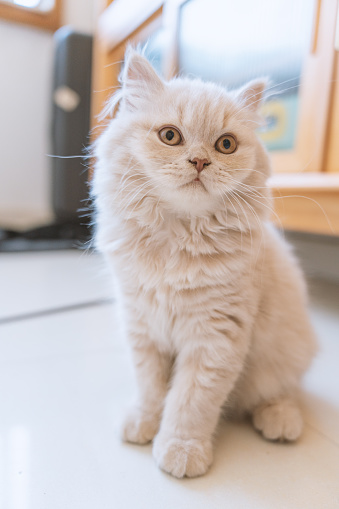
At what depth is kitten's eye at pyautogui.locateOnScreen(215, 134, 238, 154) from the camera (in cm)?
75

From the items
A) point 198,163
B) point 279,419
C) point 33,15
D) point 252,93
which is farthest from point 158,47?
point 279,419

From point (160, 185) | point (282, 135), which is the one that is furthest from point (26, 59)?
point (160, 185)

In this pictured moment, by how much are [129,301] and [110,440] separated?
28cm

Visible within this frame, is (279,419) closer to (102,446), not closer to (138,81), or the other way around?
(102,446)

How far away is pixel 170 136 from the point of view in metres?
0.74

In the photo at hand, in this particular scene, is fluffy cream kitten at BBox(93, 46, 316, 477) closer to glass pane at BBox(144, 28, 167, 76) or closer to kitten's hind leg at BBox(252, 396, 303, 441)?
kitten's hind leg at BBox(252, 396, 303, 441)

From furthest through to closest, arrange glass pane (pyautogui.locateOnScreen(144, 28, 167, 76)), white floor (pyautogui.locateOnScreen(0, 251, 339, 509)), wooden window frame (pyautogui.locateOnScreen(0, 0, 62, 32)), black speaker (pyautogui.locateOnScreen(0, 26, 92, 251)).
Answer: wooden window frame (pyautogui.locateOnScreen(0, 0, 62, 32)), black speaker (pyautogui.locateOnScreen(0, 26, 92, 251)), glass pane (pyautogui.locateOnScreen(144, 28, 167, 76)), white floor (pyautogui.locateOnScreen(0, 251, 339, 509))

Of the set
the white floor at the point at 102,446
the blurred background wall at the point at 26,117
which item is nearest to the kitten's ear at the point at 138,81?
the white floor at the point at 102,446

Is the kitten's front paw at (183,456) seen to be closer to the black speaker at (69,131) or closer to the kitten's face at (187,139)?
the kitten's face at (187,139)

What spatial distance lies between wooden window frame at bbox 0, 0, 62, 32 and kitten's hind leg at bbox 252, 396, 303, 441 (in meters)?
3.13

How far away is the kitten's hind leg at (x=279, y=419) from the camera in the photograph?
80 centimetres

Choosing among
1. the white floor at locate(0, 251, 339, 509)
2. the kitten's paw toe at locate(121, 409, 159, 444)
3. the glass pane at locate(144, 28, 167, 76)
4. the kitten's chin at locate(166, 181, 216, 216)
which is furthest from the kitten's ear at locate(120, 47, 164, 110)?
the glass pane at locate(144, 28, 167, 76)

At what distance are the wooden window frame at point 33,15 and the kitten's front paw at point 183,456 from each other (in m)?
3.15

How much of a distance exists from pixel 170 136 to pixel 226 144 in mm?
112
